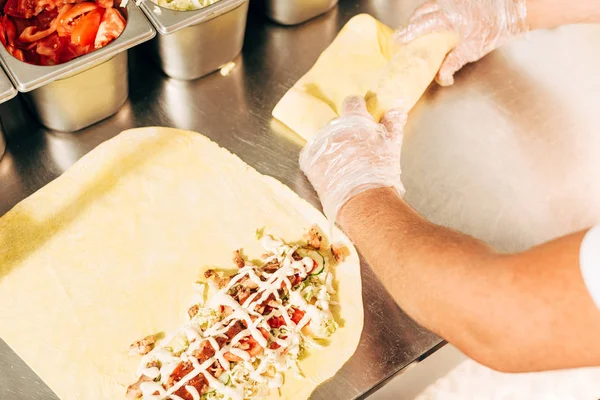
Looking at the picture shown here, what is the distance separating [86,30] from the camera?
1.88 m

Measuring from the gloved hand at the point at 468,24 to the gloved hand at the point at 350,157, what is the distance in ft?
1.34

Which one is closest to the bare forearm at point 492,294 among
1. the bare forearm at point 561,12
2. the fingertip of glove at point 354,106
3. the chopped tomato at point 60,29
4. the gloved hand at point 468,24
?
the fingertip of glove at point 354,106

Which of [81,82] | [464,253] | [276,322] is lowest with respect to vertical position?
[276,322]

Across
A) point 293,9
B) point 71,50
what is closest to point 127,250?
point 71,50

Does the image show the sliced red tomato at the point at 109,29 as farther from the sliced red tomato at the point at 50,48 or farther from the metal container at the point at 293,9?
the metal container at the point at 293,9

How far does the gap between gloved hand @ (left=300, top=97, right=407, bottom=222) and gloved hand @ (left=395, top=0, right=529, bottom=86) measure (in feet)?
1.34

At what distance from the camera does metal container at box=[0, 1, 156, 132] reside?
5.62 ft

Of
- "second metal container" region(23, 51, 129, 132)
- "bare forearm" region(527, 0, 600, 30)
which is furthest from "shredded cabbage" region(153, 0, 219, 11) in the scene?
"bare forearm" region(527, 0, 600, 30)

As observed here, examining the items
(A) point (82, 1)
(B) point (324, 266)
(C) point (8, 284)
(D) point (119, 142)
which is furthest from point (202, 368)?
(A) point (82, 1)

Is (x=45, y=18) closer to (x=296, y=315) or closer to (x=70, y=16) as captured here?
(x=70, y=16)

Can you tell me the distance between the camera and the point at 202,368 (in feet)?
5.24

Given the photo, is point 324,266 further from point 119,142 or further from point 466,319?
point 119,142

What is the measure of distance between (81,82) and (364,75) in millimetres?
983

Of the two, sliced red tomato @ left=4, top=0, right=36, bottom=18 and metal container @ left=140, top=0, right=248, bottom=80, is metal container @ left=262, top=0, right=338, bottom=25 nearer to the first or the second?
metal container @ left=140, top=0, right=248, bottom=80
